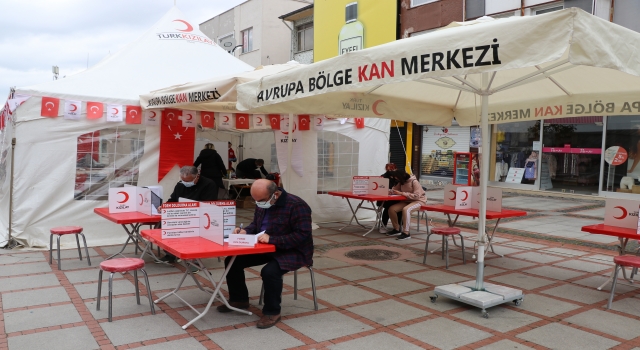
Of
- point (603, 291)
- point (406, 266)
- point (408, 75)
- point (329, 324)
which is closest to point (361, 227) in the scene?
point (406, 266)

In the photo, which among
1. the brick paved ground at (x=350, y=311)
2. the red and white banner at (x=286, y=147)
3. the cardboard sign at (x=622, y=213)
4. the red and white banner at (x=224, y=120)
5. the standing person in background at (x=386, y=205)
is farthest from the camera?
the red and white banner at (x=286, y=147)

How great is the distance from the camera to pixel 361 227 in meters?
9.41

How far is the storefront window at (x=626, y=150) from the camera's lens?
44.3 feet

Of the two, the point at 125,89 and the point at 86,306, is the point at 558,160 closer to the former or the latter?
the point at 125,89

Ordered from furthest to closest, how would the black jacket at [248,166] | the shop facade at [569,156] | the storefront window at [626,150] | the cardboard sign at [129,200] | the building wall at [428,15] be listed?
1. the building wall at [428,15]
2. the shop facade at [569,156]
3. the storefront window at [626,150]
4. the black jacket at [248,166]
5. the cardboard sign at [129,200]

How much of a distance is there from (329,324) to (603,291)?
3213 millimetres

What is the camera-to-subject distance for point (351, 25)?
1991 cm

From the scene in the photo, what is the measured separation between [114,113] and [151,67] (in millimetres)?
1643

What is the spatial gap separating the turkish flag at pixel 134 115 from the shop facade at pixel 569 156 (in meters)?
12.7

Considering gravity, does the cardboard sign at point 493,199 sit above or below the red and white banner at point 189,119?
below

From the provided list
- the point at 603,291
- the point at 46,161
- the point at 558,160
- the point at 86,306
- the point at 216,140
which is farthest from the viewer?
the point at 558,160

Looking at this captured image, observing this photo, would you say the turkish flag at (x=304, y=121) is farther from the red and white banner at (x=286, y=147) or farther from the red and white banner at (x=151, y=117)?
the red and white banner at (x=151, y=117)

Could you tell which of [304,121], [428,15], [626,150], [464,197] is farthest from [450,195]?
[428,15]

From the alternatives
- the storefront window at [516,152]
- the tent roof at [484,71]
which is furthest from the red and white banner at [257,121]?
the storefront window at [516,152]
